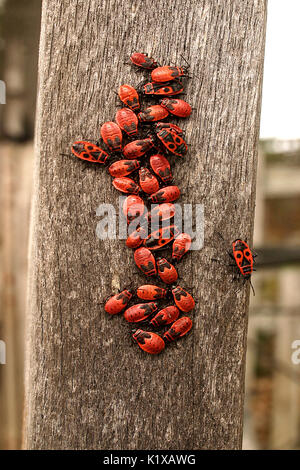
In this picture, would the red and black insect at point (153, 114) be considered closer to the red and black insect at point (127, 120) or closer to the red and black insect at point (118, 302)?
the red and black insect at point (127, 120)

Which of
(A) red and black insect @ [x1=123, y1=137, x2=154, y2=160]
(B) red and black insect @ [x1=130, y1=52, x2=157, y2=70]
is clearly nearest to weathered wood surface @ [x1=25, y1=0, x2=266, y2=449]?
(B) red and black insect @ [x1=130, y1=52, x2=157, y2=70]

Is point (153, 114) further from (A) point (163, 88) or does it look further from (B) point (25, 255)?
(B) point (25, 255)

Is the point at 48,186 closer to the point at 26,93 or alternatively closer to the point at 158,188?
the point at 158,188

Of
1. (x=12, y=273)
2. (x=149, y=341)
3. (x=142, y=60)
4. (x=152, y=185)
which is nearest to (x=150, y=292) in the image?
(x=149, y=341)

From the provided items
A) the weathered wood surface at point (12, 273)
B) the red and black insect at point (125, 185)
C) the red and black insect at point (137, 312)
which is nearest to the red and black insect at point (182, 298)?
the red and black insect at point (137, 312)

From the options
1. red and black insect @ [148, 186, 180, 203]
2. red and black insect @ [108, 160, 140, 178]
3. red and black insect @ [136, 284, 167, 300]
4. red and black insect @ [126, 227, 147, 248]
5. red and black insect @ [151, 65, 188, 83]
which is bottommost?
red and black insect @ [136, 284, 167, 300]

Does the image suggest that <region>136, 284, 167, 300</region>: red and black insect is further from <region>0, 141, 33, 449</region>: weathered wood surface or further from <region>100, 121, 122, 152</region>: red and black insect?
<region>0, 141, 33, 449</region>: weathered wood surface
